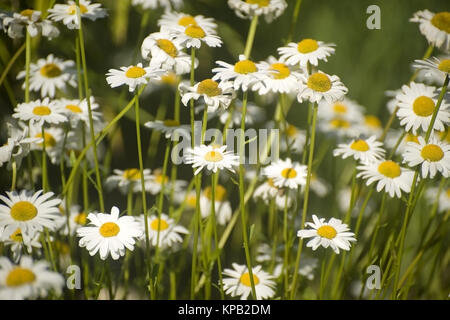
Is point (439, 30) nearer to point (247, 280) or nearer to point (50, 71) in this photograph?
point (247, 280)

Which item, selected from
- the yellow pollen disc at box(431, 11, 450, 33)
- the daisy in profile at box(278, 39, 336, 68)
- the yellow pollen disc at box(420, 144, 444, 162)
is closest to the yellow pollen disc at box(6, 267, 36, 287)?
the daisy in profile at box(278, 39, 336, 68)

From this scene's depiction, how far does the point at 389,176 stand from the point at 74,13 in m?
0.54

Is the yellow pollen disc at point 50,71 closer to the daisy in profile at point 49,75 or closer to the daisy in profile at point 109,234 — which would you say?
the daisy in profile at point 49,75

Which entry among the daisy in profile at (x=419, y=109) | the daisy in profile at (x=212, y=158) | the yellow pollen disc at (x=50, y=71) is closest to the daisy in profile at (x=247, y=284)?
the daisy in profile at (x=212, y=158)

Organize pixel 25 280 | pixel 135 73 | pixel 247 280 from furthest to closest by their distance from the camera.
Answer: pixel 247 280
pixel 135 73
pixel 25 280

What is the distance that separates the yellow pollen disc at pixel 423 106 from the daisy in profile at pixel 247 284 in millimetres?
340

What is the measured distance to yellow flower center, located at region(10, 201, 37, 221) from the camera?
1.86 feet

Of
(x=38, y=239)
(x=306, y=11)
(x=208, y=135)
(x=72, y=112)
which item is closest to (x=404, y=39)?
(x=306, y=11)

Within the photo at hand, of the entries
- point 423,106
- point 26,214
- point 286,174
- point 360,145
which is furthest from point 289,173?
point 26,214

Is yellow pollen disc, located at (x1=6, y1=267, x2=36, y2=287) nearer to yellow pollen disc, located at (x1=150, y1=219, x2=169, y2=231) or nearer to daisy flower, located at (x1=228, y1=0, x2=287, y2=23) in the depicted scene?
yellow pollen disc, located at (x1=150, y1=219, x2=169, y2=231)

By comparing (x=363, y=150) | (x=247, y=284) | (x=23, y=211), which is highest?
(x=363, y=150)

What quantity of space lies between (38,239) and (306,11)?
2.32 ft

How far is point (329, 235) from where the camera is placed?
1.97 feet

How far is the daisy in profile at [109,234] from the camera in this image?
0.57 metres
